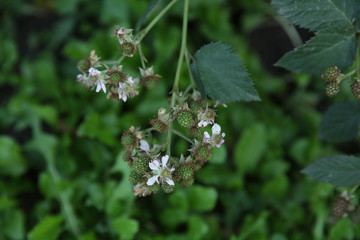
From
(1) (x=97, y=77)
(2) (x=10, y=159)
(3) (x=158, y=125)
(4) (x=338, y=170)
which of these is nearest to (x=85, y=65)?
(1) (x=97, y=77)

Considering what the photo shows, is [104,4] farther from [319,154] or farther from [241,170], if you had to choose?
[319,154]

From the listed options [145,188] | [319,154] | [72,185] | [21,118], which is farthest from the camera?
[21,118]

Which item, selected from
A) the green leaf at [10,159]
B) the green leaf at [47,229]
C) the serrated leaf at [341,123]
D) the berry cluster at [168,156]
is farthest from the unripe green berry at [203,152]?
the green leaf at [10,159]

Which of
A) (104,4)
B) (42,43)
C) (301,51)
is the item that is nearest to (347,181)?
(301,51)

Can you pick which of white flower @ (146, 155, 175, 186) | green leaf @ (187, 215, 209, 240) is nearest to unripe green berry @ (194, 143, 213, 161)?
white flower @ (146, 155, 175, 186)

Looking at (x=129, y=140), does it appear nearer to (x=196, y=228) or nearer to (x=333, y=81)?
(x=333, y=81)
